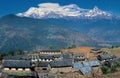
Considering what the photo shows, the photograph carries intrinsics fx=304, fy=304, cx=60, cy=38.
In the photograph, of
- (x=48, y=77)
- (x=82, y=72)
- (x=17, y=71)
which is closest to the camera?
(x=48, y=77)

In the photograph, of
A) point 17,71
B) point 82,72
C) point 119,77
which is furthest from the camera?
point 17,71

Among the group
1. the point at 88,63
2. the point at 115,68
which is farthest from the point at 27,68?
the point at 115,68

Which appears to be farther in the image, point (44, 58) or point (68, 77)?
point (44, 58)

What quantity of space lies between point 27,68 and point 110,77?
33235mm

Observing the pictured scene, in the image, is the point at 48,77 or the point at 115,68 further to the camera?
the point at 115,68

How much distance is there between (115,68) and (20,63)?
89.3ft

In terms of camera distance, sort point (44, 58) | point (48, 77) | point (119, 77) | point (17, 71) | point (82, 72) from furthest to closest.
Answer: point (44, 58) → point (17, 71) → point (82, 72) → point (48, 77) → point (119, 77)

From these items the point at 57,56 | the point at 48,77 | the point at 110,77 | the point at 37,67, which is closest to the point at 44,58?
the point at 57,56

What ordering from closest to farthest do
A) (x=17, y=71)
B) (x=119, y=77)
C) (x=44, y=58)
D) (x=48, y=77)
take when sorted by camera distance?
(x=119, y=77)
(x=48, y=77)
(x=17, y=71)
(x=44, y=58)

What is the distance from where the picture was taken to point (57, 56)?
113 m

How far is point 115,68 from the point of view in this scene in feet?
247

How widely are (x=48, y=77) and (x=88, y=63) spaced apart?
94.9 ft

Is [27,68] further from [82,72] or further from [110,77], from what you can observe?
[110,77]

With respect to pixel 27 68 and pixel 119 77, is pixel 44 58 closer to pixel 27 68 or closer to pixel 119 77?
pixel 27 68
